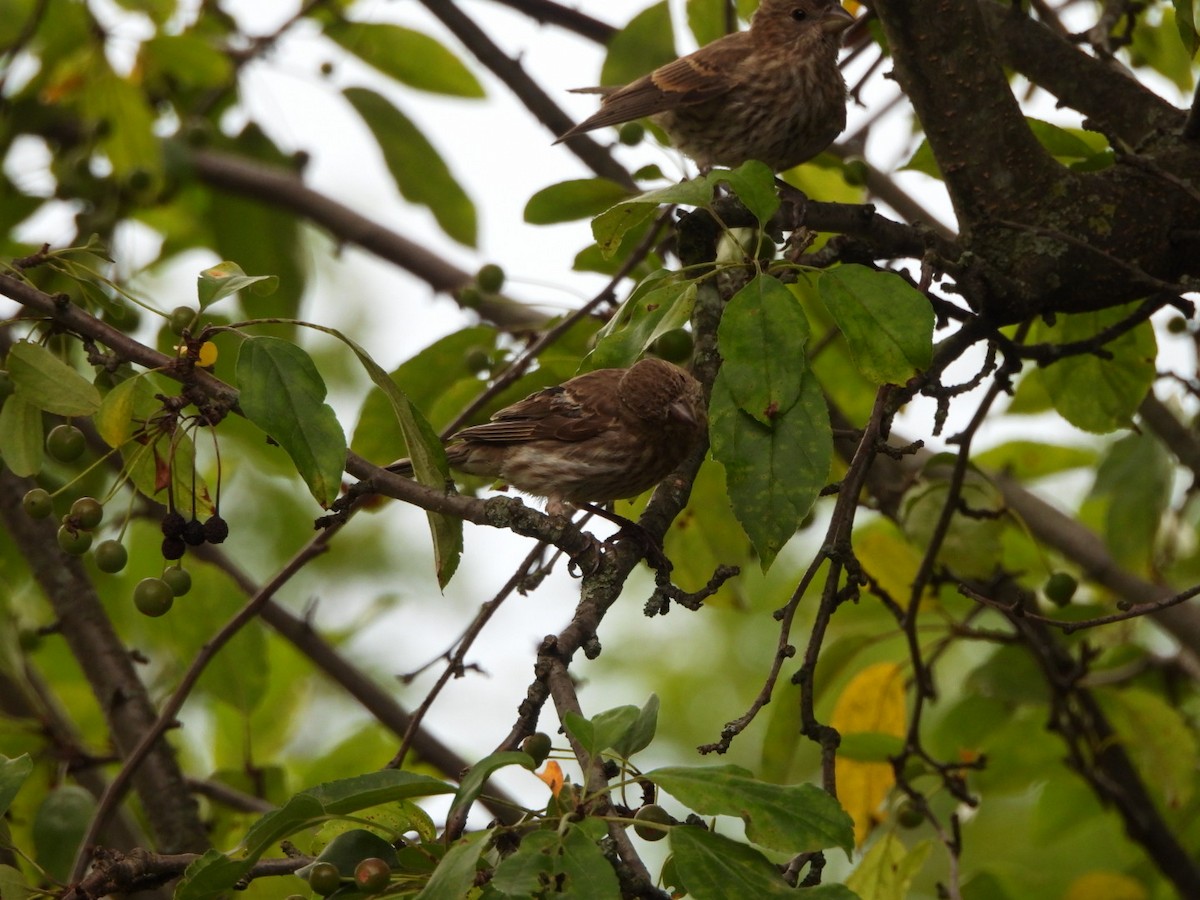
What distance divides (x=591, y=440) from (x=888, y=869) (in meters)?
1.61

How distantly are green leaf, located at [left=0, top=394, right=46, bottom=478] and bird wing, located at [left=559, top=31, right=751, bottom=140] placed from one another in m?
2.28

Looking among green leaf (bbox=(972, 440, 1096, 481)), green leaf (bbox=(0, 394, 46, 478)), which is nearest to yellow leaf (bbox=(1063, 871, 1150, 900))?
green leaf (bbox=(972, 440, 1096, 481))

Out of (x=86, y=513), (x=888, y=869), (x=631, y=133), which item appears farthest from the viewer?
(x=631, y=133)

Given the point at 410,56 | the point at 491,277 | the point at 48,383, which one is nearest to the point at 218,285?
the point at 48,383

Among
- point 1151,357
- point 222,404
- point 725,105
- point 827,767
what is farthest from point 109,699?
point 1151,357

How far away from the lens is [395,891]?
7.80ft

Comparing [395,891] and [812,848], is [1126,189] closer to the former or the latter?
[812,848]

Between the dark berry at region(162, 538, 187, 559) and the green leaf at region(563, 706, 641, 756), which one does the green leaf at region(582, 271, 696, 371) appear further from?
the dark berry at region(162, 538, 187, 559)

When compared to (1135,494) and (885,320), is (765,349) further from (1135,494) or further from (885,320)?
(1135,494)

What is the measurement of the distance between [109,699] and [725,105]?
314cm

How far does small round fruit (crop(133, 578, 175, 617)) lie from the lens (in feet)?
11.0

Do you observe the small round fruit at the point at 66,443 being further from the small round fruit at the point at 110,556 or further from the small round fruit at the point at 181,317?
the small round fruit at the point at 181,317

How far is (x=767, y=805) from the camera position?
7.32ft

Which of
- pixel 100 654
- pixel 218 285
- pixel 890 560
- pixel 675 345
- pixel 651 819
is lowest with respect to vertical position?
pixel 651 819
